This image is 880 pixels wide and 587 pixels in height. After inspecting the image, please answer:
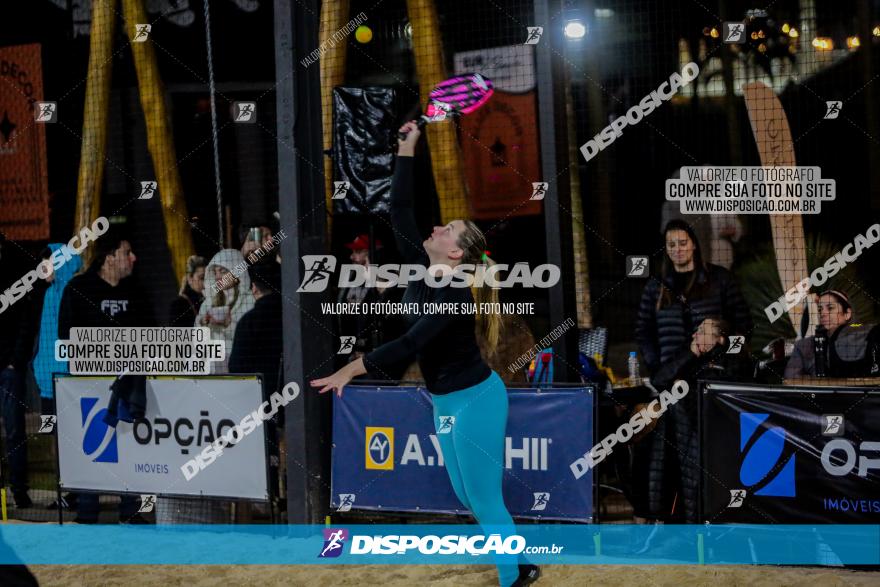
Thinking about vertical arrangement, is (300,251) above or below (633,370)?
above

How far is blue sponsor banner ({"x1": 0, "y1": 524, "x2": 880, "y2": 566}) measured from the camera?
581 centimetres

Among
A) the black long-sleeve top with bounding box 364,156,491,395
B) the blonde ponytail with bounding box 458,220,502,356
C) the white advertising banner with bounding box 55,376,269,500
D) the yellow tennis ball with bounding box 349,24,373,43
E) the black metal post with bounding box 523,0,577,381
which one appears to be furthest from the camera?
the yellow tennis ball with bounding box 349,24,373,43

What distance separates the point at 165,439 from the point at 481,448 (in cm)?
290

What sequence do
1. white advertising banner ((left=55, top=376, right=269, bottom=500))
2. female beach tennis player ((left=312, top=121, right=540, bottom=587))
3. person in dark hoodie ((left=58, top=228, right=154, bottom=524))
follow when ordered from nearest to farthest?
1. female beach tennis player ((left=312, top=121, right=540, bottom=587))
2. white advertising banner ((left=55, top=376, right=269, bottom=500))
3. person in dark hoodie ((left=58, top=228, right=154, bottom=524))

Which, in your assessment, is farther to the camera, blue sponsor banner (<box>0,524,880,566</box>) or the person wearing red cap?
the person wearing red cap

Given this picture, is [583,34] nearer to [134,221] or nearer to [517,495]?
[134,221]

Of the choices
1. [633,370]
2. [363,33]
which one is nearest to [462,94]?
[633,370]

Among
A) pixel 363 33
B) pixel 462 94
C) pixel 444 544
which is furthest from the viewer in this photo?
pixel 363 33

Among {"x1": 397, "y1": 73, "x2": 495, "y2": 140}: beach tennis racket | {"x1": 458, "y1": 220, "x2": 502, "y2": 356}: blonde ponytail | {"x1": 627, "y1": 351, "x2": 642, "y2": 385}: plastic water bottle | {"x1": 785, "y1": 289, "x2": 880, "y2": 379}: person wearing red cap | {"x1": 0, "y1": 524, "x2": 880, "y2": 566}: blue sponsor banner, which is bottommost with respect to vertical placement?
{"x1": 0, "y1": 524, "x2": 880, "y2": 566}: blue sponsor banner

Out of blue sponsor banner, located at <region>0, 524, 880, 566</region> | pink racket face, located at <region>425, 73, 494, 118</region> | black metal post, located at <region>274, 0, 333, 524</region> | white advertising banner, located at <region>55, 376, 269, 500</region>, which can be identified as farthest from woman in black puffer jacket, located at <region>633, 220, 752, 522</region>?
white advertising banner, located at <region>55, 376, 269, 500</region>

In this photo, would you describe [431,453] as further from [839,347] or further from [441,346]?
[839,347]

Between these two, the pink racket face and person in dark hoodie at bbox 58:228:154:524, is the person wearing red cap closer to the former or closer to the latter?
the pink racket face

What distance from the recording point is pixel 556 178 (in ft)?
21.4

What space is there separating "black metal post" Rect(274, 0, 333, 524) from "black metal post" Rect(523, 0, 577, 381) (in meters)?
1.70
